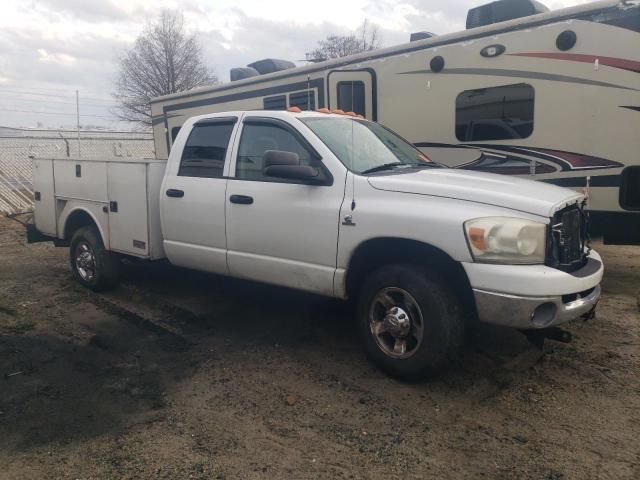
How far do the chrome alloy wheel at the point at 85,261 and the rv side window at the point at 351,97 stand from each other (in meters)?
3.87

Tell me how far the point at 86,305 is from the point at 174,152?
77.1 inches

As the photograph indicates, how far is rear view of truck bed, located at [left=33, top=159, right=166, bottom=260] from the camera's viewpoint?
583 centimetres

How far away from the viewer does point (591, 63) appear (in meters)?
6.04

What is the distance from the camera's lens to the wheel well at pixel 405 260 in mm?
3951

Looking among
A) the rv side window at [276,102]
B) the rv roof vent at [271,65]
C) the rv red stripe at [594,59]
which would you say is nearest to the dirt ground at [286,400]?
the rv red stripe at [594,59]

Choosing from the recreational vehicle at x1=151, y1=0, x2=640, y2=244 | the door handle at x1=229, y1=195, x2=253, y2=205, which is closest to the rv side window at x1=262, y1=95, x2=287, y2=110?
the recreational vehicle at x1=151, y1=0, x2=640, y2=244

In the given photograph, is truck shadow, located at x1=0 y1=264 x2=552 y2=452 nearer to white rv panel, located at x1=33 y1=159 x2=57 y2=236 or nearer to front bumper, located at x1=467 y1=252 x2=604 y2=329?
front bumper, located at x1=467 y1=252 x2=604 y2=329

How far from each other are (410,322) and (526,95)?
3.78 meters

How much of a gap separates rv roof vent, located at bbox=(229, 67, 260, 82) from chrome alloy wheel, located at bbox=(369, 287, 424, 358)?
23.9 feet

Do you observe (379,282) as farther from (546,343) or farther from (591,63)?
(591,63)

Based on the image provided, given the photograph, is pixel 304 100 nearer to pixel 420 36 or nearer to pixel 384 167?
pixel 420 36

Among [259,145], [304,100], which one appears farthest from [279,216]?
[304,100]

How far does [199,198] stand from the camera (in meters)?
5.30

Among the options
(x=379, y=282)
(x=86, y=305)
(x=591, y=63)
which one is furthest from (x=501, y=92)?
(x=86, y=305)
